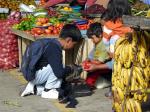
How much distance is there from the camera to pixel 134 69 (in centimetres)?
598

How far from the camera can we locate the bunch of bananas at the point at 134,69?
5938 millimetres

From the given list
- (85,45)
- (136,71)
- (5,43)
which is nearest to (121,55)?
(136,71)

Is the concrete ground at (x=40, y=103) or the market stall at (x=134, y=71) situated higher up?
the market stall at (x=134, y=71)

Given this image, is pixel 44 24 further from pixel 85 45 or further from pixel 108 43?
pixel 108 43

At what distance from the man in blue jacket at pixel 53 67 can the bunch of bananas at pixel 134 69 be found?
1.23 metres

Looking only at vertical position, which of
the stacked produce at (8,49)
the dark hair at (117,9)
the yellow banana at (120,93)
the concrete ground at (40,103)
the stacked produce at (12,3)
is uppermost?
the dark hair at (117,9)

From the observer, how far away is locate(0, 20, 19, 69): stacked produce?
9.55m

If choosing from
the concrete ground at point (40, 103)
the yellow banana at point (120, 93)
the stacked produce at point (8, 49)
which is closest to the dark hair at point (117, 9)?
the concrete ground at point (40, 103)

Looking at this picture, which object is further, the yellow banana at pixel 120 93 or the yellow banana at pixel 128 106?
the yellow banana at pixel 120 93

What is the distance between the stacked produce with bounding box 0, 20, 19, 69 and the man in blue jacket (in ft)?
6.58

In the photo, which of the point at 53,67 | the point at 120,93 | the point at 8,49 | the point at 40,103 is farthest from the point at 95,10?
the point at 120,93

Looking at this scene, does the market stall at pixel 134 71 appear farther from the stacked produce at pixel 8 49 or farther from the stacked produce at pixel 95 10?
the stacked produce at pixel 8 49

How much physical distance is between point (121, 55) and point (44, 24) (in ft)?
10.5

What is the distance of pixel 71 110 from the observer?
22.8ft
